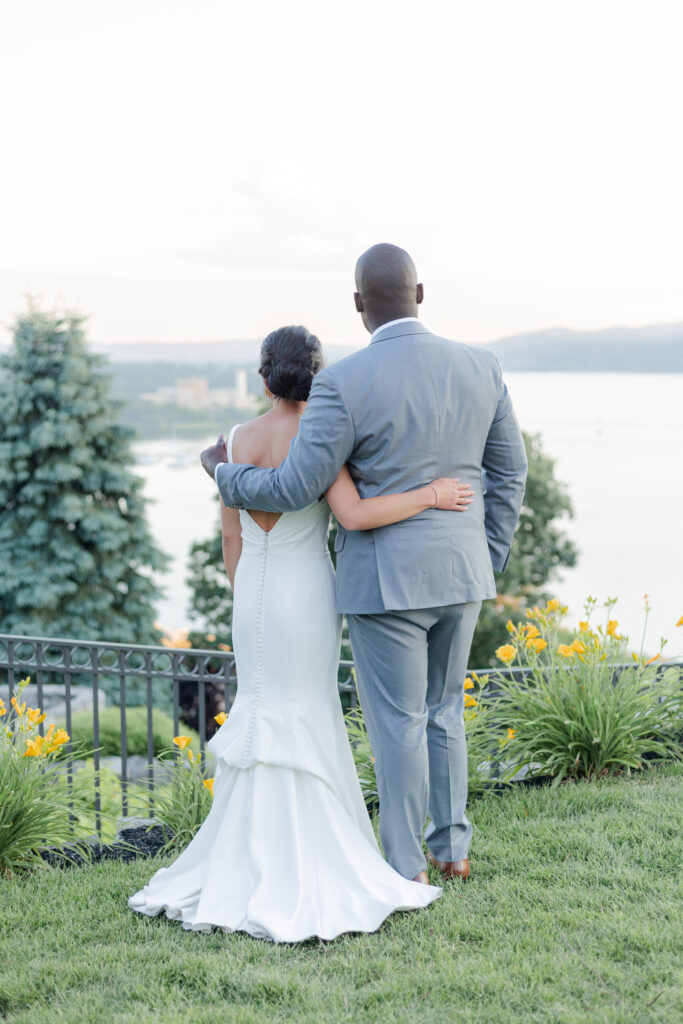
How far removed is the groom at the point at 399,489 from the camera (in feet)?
9.66

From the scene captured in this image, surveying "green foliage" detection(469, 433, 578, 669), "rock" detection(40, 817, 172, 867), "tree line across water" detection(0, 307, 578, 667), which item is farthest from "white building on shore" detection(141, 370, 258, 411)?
"rock" detection(40, 817, 172, 867)

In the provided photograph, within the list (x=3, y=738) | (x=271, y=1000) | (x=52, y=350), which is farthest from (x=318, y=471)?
(x=52, y=350)

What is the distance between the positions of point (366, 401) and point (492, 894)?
167cm

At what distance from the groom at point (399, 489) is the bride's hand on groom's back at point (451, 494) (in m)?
0.02

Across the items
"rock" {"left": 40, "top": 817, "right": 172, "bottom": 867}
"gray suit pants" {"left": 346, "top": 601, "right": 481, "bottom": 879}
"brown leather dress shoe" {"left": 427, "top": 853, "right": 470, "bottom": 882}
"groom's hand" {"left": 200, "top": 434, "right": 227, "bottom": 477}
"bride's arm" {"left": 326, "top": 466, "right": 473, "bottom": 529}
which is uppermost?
"groom's hand" {"left": 200, "top": 434, "right": 227, "bottom": 477}

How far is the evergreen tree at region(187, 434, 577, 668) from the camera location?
1711cm

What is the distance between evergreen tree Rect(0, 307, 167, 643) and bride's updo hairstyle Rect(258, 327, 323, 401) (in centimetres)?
1309

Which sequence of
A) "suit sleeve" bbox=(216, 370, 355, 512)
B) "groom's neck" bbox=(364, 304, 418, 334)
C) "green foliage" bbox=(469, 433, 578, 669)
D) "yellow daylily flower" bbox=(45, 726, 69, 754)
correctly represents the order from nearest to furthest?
1. "suit sleeve" bbox=(216, 370, 355, 512)
2. "groom's neck" bbox=(364, 304, 418, 334)
3. "yellow daylily flower" bbox=(45, 726, 69, 754)
4. "green foliage" bbox=(469, 433, 578, 669)

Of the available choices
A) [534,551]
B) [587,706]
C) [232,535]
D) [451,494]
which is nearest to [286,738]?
[232,535]

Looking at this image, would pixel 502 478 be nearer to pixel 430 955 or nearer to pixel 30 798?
pixel 430 955

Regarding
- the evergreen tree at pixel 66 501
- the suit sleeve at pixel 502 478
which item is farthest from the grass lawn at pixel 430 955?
the evergreen tree at pixel 66 501

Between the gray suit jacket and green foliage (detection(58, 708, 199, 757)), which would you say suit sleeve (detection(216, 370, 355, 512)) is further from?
green foliage (detection(58, 708, 199, 757))

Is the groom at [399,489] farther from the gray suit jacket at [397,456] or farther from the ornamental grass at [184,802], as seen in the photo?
the ornamental grass at [184,802]

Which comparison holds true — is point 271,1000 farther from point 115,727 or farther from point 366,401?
point 115,727
